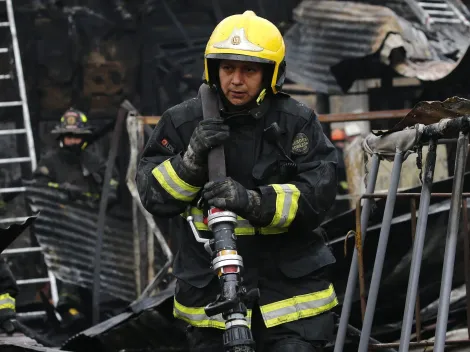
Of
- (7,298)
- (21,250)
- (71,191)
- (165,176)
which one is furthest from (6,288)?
(21,250)

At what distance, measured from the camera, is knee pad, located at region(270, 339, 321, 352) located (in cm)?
401

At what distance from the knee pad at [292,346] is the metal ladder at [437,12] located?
7.95 metres

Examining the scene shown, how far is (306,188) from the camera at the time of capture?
4055 millimetres

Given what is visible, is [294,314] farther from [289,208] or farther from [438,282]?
[438,282]

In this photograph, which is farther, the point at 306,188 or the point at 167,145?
the point at 167,145

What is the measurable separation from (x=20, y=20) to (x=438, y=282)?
661 centimetres

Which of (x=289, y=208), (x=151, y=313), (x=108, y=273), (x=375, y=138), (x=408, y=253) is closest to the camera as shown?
(x=289, y=208)

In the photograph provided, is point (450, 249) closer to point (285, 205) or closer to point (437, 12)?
point (285, 205)

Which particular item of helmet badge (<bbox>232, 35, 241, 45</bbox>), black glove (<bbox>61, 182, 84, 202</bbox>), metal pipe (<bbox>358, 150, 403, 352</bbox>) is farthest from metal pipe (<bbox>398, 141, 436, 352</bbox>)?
black glove (<bbox>61, 182, 84, 202</bbox>)

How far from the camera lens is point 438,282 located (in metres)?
6.57

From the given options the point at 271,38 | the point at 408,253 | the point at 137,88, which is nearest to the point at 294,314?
the point at 271,38

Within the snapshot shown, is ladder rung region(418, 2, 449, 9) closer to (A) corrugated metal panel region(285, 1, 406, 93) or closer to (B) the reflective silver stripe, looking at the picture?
(A) corrugated metal panel region(285, 1, 406, 93)

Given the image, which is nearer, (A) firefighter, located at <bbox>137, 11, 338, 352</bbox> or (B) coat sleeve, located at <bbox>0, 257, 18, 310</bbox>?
(A) firefighter, located at <bbox>137, 11, 338, 352</bbox>

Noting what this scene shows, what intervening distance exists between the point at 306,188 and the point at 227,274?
47 cm
